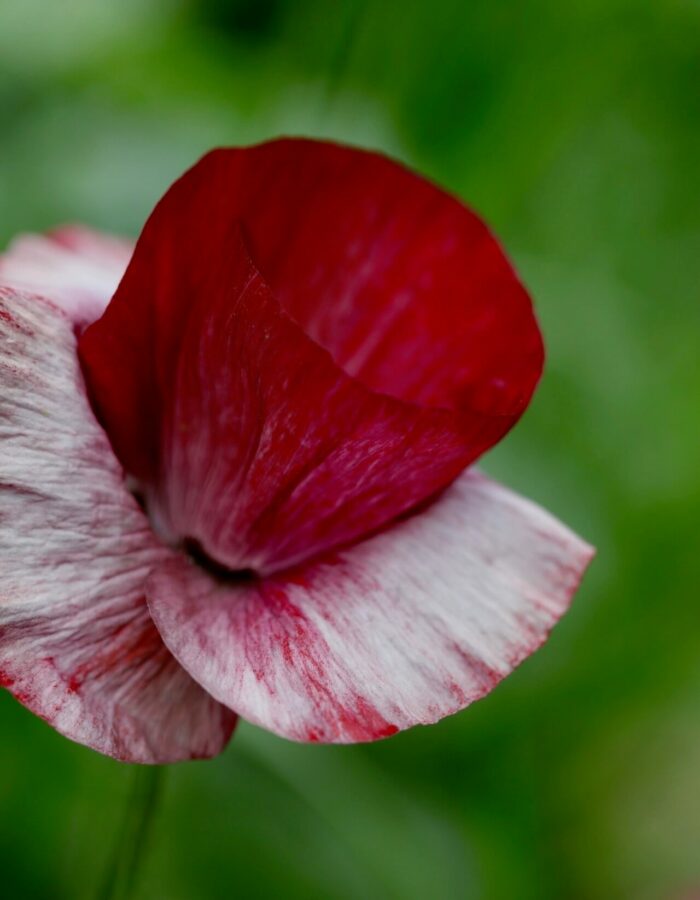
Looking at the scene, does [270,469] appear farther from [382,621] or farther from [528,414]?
[528,414]

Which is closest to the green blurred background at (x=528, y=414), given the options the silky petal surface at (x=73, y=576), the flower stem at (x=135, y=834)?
the flower stem at (x=135, y=834)

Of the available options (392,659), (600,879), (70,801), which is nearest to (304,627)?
(392,659)

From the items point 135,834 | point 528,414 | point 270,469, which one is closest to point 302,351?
point 270,469

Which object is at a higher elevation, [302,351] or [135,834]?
[302,351]

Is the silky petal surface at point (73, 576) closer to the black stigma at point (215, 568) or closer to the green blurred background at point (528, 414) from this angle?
the black stigma at point (215, 568)

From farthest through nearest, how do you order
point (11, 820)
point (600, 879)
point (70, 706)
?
point (600, 879) < point (11, 820) < point (70, 706)

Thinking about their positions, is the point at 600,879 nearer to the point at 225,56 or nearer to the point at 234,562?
the point at 234,562

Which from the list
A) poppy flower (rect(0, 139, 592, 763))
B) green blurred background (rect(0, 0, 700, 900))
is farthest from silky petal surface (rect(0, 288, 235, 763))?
green blurred background (rect(0, 0, 700, 900))
